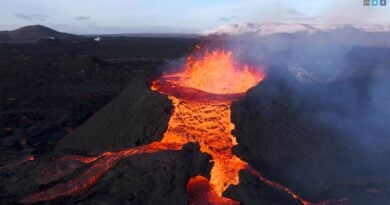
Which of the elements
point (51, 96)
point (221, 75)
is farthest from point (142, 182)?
point (51, 96)

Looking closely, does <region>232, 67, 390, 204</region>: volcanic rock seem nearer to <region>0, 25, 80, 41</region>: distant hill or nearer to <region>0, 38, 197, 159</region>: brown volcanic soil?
<region>0, 38, 197, 159</region>: brown volcanic soil

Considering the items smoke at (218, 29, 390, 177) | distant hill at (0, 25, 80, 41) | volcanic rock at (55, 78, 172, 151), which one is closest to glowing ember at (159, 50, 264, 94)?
smoke at (218, 29, 390, 177)

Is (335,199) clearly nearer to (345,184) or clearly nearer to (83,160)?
(345,184)

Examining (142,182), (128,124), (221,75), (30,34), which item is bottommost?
(142,182)

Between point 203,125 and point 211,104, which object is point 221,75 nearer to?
point 211,104

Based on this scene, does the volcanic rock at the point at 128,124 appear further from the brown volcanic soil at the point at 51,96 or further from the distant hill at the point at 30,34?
the distant hill at the point at 30,34

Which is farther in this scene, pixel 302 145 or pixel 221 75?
pixel 221 75

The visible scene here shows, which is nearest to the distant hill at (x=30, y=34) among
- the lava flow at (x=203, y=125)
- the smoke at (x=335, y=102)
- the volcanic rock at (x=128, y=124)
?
the volcanic rock at (x=128, y=124)
